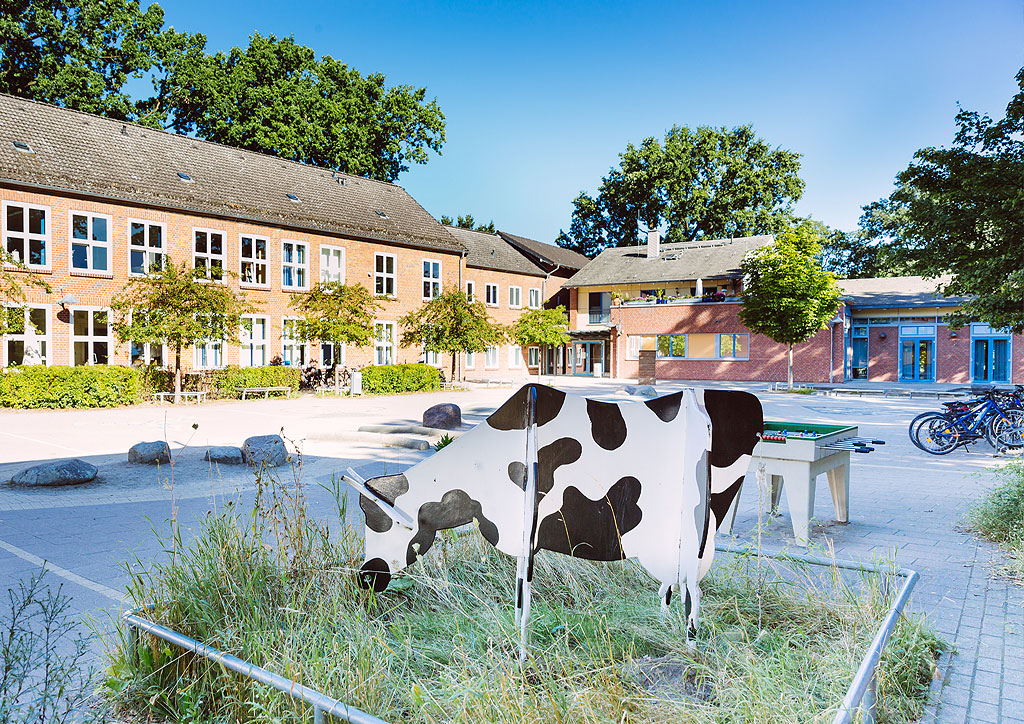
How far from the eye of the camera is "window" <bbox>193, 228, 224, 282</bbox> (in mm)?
26328

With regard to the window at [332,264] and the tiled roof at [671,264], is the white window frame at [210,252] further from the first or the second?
the tiled roof at [671,264]

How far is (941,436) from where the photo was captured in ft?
38.1

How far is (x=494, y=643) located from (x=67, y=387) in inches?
788

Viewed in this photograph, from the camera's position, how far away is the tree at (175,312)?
2117cm

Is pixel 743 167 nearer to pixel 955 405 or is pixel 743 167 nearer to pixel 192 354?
pixel 192 354

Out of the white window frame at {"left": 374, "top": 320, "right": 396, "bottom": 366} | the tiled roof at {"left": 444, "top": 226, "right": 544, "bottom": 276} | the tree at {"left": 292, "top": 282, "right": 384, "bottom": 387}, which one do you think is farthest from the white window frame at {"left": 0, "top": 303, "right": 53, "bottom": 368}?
the tiled roof at {"left": 444, "top": 226, "right": 544, "bottom": 276}

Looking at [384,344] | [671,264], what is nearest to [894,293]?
[671,264]

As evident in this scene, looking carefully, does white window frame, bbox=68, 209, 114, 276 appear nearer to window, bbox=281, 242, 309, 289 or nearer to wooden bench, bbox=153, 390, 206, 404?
wooden bench, bbox=153, 390, 206, 404

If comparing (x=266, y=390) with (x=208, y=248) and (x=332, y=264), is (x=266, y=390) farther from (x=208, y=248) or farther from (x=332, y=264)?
(x=332, y=264)

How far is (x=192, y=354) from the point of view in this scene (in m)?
25.2

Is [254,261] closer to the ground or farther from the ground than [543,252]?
closer to the ground

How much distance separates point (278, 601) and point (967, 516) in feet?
19.6

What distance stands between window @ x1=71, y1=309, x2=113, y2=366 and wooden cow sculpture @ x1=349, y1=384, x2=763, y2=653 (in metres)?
23.6

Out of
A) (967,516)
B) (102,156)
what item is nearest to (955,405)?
(967,516)
